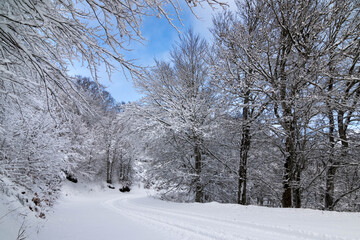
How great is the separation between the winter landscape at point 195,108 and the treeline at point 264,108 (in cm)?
8

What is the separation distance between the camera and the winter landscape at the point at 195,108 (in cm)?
299

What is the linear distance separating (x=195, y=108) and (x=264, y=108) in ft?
12.7

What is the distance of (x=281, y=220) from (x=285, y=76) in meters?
4.62

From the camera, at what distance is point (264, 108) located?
7832mm

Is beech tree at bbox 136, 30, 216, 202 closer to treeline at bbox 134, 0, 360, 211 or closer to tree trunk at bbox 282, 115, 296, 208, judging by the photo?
treeline at bbox 134, 0, 360, 211

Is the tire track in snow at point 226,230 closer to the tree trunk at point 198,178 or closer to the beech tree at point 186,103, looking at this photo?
the beech tree at point 186,103

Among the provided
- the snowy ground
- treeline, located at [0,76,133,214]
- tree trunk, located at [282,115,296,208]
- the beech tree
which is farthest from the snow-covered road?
the beech tree

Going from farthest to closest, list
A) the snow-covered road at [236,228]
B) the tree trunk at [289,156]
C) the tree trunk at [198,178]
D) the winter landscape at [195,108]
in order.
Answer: the tree trunk at [198,178], the tree trunk at [289,156], the snow-covered road at [236,228], the winter landscape at [195,108]

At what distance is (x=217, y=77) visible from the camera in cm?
854

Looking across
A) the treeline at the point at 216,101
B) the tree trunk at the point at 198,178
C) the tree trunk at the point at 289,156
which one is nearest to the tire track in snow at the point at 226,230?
the tree trunk at the point at 289,156

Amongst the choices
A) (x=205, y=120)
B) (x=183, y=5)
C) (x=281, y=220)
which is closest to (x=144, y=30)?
(x=183, y=5)

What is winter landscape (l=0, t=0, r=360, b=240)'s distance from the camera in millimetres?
2988

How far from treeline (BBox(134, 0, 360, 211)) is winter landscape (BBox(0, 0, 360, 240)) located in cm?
8

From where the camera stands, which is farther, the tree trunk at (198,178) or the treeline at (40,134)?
the tree trunk at (198,178)
